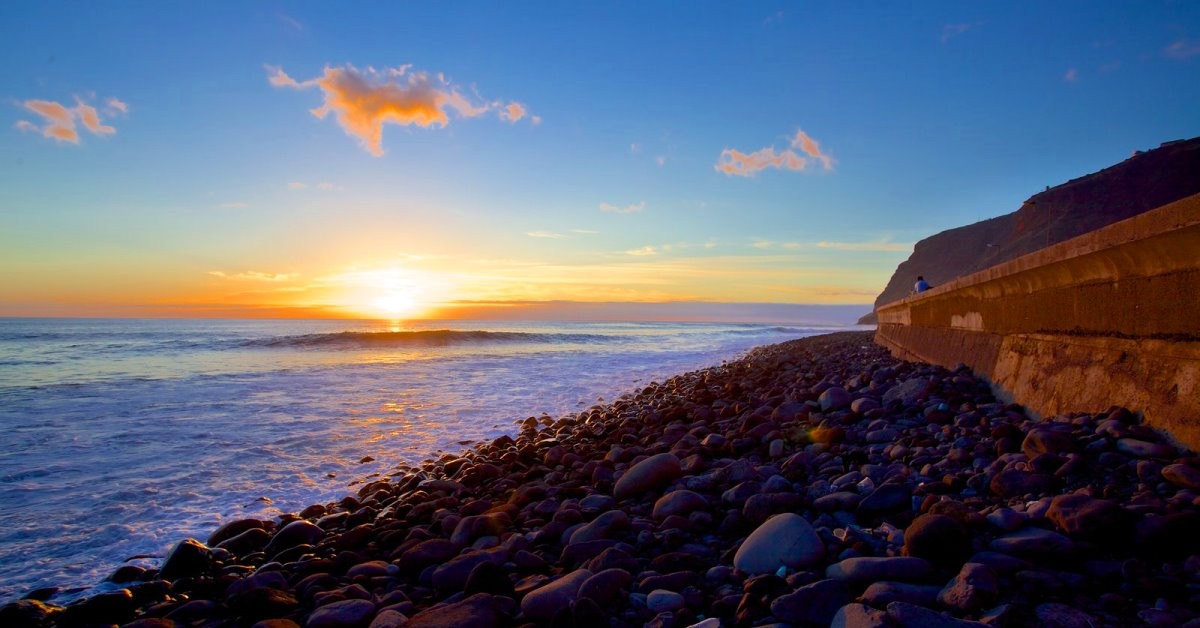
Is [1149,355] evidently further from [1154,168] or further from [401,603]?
[1154,168]

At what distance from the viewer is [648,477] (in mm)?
3496

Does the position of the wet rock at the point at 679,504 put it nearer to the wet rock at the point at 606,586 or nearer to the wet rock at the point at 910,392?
the wet rock at the point at 606,586

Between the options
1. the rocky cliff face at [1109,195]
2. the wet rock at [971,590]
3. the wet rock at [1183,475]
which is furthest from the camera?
the rocky cliff face at [1109,195]

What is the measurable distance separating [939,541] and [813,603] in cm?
48

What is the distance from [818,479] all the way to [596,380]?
980 cm

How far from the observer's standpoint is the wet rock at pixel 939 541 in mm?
1884

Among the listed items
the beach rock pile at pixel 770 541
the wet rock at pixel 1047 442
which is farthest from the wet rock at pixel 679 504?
the wet rock at pixel 1047 442

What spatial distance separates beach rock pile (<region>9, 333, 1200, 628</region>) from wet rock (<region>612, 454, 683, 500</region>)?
0.04 ft

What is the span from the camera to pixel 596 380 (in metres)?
12.8

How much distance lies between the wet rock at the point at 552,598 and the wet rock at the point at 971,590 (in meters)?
1.15

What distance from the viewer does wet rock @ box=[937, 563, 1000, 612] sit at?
1610 mm

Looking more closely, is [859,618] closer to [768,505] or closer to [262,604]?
[768,505]

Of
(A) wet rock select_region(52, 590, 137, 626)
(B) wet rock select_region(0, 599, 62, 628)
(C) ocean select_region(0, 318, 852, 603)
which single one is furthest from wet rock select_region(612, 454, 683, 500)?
(B) wet rock select_region(0, 599, 62, 628)

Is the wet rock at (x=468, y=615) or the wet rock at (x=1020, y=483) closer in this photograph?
the wet rock at (x=468, y=615)
